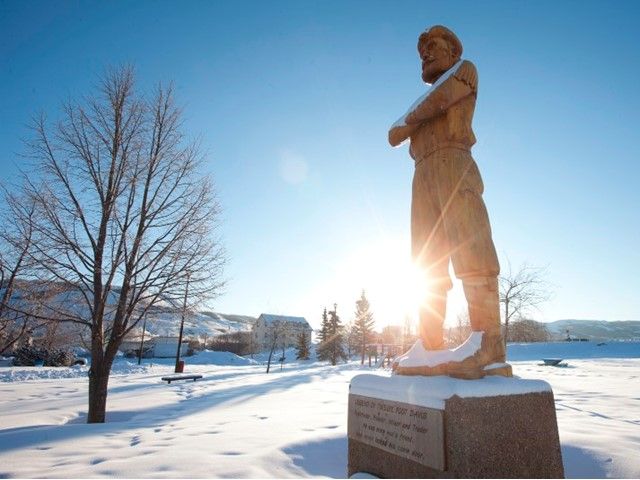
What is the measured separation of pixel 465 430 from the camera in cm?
221

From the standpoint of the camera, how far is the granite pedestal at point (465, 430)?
2201 millimetres

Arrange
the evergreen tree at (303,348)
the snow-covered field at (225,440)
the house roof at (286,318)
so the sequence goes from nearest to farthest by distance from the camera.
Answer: the snow-covered field at (225,440)
the evergreen tree at (303,348)
the house roof at (286,318)

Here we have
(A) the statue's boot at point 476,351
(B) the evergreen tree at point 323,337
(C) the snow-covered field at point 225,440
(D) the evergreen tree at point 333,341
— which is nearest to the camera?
(A) the statue's boot at point 476,351

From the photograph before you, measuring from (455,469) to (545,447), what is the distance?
2.60ft

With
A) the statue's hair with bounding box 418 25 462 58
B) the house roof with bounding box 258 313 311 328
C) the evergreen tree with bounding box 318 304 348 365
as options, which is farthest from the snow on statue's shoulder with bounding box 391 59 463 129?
the house roof with bounding box 258 313 311 328

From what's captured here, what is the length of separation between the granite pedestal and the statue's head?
285 centimetres

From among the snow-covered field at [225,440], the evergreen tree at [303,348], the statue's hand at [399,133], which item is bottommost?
the evergreen tree at [303,348]

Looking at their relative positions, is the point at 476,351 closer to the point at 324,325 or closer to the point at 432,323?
the point at 432,323

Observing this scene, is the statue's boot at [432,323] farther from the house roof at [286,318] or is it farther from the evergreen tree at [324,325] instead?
the house roof at [286,318]

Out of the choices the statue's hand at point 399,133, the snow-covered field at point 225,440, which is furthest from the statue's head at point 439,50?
the snow-covered field at point 225,440

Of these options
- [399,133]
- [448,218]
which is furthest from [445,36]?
[448,218]

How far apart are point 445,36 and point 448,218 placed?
1.91 meters

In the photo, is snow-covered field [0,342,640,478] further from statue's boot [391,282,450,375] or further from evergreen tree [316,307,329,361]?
evergreen tree [316,307,329,361]

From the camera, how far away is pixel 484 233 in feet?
9.46
